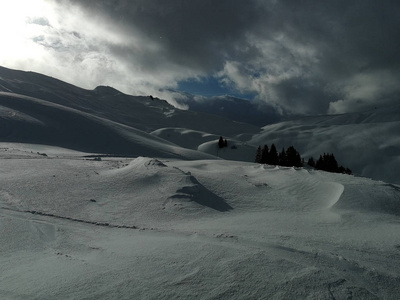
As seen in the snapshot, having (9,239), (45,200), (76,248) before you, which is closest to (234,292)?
(76,248)

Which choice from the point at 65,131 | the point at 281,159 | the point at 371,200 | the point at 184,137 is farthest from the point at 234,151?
the point at 371,200

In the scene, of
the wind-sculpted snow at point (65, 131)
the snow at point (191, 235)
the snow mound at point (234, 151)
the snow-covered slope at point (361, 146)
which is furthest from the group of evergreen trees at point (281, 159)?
the snow-covered slope at point (361, 146)

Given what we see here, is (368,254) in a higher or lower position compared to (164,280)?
higher

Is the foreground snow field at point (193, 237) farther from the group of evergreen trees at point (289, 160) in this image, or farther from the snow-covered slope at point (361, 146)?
the snow-covered slope at point (361, 146)

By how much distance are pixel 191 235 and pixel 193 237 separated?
0.26 metres

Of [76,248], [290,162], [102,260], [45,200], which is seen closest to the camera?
[102,260]

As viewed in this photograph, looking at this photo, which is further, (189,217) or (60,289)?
(189,217)

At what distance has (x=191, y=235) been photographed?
8.11 m

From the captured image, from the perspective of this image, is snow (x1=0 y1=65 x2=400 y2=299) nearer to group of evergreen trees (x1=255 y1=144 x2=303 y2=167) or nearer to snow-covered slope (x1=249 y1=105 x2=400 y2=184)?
group of evergreen trees (x1=255 y1=144 x2=303 y2=167)

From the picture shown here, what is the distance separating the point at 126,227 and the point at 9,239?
122 inches

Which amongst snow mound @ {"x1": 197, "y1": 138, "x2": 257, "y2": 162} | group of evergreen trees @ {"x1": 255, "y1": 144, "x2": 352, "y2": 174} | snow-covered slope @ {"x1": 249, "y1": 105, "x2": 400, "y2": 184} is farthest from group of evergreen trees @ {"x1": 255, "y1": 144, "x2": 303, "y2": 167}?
snow-covered slope @ {"x1": 249, "y1": 105, "x2": 400, "y2": 184}

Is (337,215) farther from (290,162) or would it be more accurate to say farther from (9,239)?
(290,162)

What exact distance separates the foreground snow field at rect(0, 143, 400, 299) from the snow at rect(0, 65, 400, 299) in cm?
3

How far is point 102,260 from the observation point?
6.52m
